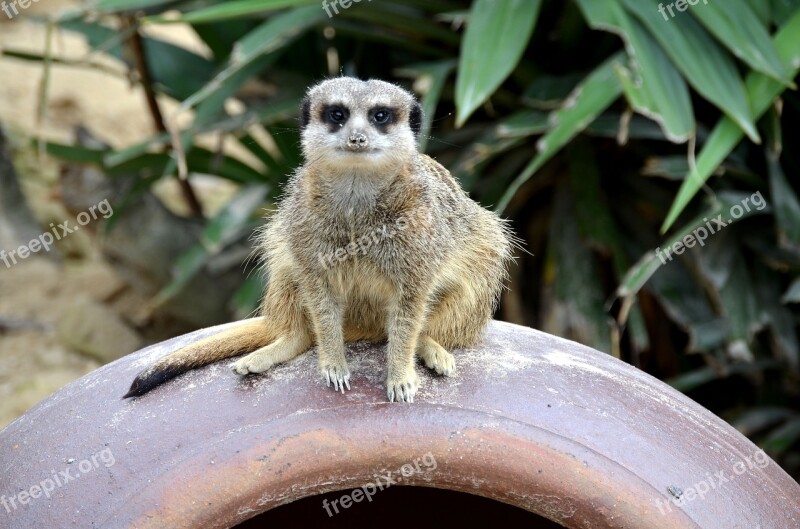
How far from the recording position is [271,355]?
1.92 m

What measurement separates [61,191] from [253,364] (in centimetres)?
301

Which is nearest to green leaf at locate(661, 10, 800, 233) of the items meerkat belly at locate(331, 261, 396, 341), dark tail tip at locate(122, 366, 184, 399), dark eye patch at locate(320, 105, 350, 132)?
meerkat belly at locate(331, 261, 396, 341)

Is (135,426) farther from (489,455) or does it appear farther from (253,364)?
(489,455)

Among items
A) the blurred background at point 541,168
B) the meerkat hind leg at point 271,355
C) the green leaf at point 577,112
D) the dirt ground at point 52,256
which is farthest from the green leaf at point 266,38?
the meerkat hind leg at point 271,355

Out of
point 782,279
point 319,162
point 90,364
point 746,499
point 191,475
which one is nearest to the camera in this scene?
point 191,475

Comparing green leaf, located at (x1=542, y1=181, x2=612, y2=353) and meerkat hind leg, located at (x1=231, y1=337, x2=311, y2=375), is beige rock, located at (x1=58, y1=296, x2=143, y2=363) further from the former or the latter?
meerkat hind leg, located at (x1=231, y1=337, x2=311, y2=375)

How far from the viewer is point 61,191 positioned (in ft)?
14.8

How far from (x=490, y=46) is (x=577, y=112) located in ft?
1.20

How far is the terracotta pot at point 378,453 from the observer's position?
1603mm

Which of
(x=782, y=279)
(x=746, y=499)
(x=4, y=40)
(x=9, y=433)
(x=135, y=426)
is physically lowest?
(x=746, y=499)

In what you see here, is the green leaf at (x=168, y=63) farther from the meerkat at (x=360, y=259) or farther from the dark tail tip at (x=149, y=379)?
the dark tail tip at (x=149, y=379)

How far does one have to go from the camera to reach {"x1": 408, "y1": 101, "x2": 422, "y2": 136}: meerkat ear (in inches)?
83.7

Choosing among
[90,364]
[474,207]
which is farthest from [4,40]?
[474,207]

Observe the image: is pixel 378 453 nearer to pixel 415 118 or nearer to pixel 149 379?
pixel 149 379
